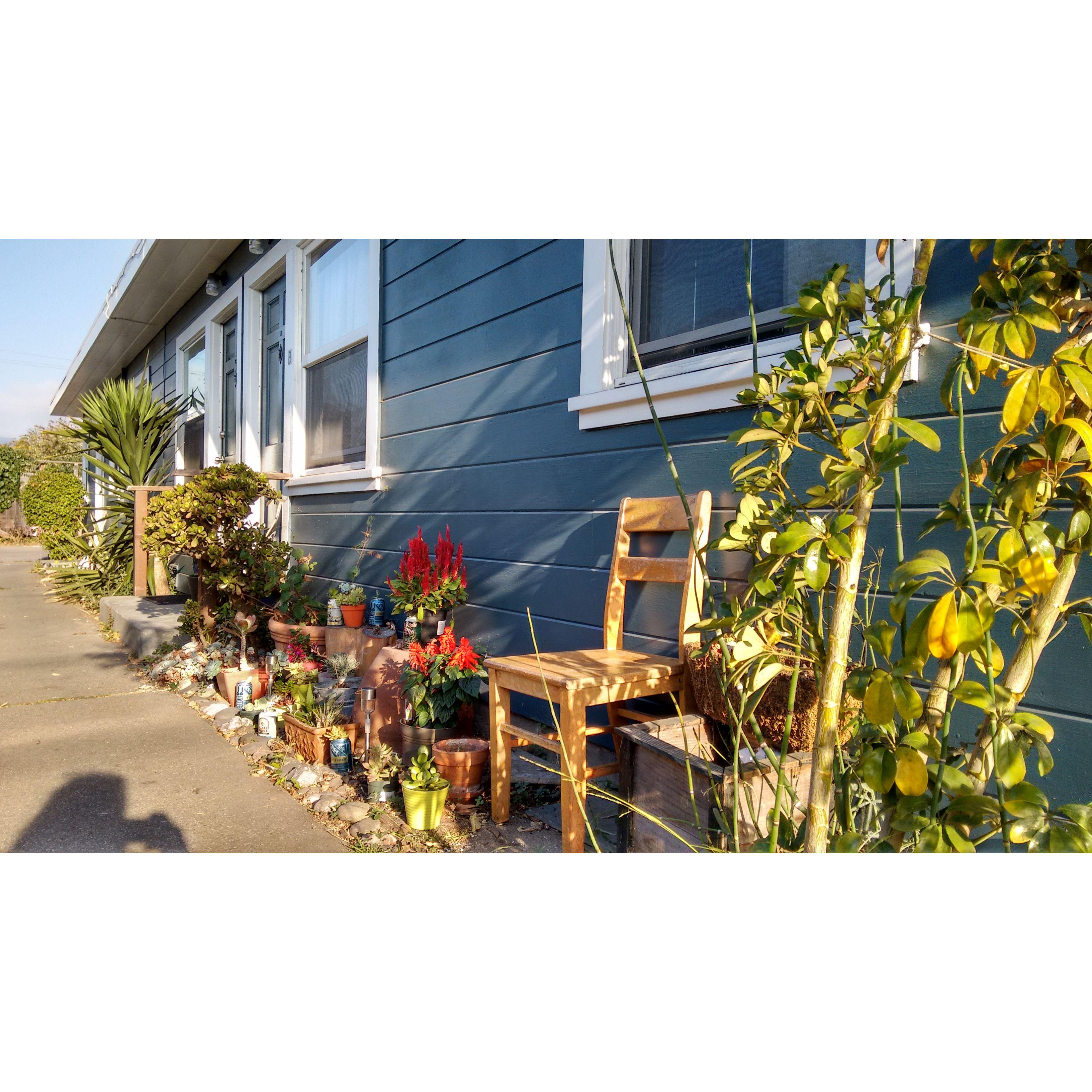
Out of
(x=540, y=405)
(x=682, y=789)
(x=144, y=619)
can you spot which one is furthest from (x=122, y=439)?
(x=682, y=789)

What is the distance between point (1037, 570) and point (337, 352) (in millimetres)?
4048

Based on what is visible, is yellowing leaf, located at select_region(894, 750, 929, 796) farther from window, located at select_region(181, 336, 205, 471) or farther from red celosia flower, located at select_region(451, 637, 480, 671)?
window, located at select_region(181, 336, 205, 471)

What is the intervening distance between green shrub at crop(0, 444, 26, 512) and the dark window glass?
19.3 meters

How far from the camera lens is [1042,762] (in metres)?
0.84

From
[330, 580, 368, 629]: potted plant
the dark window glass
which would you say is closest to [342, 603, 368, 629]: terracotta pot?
[330, 580, 368, 629]: potted plant

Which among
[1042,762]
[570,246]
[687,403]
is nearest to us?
[1042,762]

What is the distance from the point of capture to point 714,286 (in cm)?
220

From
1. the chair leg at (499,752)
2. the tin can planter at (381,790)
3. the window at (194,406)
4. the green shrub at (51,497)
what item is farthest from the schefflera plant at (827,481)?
the green shrub at (51,497)

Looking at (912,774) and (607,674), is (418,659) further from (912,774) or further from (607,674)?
(912,774)

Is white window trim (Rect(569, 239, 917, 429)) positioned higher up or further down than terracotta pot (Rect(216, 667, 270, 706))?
higher up

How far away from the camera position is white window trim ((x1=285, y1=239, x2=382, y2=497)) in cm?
376
